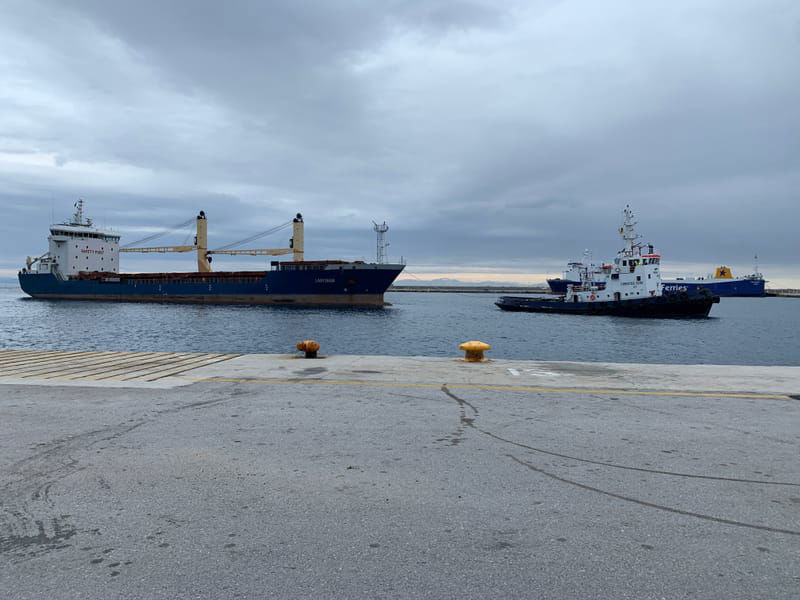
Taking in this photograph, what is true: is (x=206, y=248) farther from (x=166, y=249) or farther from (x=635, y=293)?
(x=635, y=293)

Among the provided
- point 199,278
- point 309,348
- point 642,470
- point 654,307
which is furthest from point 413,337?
point 199,278

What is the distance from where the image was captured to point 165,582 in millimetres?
2801

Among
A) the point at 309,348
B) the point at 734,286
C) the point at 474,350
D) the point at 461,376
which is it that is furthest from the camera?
the point at 734,286

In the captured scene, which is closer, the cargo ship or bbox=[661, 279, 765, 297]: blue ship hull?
the cargo ship

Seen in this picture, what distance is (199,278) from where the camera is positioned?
76.8 meters

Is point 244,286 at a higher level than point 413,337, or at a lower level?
higher

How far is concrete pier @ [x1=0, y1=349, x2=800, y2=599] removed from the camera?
9.35 feet

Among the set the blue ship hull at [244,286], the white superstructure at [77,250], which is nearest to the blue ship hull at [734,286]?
the blue ship hull at [244,286]

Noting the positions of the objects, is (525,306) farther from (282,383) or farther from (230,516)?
(230,516)

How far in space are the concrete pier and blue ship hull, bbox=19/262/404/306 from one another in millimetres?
→ 60424

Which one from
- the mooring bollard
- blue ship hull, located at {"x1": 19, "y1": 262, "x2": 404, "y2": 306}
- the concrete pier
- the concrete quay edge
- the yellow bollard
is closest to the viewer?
the concrete pier

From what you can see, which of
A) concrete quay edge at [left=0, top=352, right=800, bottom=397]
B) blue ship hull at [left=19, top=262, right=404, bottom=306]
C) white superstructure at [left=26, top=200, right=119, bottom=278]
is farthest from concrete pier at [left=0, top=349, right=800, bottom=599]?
white superstructure at [left=26, top=200, right=119, bottom=278]

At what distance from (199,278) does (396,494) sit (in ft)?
259

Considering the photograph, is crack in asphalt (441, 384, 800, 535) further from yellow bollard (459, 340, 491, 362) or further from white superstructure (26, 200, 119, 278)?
white superstructure (26, 200, 119, 278)
